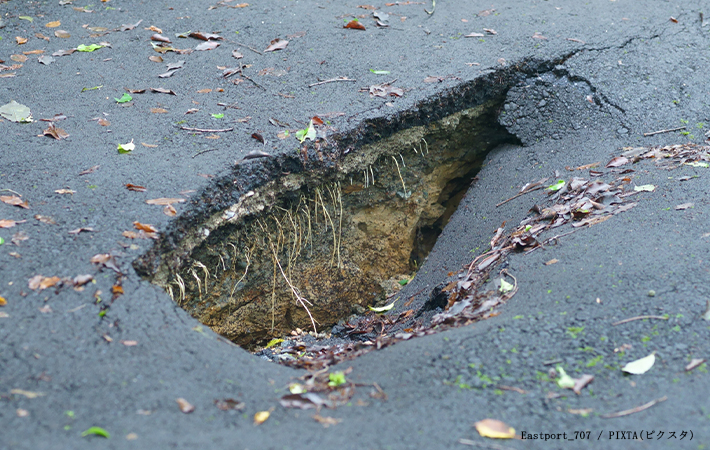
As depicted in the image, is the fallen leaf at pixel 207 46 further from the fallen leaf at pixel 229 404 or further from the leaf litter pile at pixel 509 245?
the fallen leaf at pixel 229 404

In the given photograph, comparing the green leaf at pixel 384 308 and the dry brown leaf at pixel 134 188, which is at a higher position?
the dry brown leaf at pixel 134 188

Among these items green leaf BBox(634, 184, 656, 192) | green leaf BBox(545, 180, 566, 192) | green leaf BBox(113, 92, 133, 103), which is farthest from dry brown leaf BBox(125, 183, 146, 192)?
green leaf BBox(634, 184, 656, 192)

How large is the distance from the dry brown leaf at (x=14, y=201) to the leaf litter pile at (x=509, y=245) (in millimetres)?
1675

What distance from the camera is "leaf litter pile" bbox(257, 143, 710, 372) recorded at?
8.85 ft

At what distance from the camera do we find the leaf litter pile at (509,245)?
8.85ft

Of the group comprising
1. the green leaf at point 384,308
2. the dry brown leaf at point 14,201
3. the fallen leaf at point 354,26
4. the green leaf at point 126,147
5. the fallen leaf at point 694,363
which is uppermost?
the fallen leaf at point 354,26

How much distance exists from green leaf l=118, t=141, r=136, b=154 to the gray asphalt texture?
0.04 metres

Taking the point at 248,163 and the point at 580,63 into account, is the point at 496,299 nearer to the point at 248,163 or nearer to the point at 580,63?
the point at 248,163

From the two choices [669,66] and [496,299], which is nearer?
[496,299]

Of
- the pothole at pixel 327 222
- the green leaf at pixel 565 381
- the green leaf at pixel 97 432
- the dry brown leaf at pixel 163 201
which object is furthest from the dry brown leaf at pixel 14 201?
the green leaf at pixel 565 381

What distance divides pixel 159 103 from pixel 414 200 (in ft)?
7.28

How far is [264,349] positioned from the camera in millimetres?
4070

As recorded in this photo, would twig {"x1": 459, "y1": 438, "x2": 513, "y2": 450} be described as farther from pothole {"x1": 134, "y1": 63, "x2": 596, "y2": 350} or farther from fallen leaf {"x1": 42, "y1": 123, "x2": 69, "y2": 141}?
fallen leaf {"x1": 42, "y1": 123, "x2": 69, "y2": 141}

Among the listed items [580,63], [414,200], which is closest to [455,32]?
[580,63]
